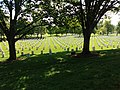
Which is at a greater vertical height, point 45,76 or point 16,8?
point 16,8

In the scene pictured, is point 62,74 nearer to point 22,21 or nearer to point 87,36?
point 87,36

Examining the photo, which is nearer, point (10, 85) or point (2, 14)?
point (10, 85)

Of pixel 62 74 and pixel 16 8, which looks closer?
pixel 62 74

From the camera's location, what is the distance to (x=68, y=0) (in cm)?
2036

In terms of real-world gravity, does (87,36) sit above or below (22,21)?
below

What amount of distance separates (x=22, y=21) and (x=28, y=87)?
42.1 ft

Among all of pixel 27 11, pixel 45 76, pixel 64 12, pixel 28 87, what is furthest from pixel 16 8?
pixel 28 87

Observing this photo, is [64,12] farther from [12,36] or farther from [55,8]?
[12,36]

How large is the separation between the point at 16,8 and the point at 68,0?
4662mm

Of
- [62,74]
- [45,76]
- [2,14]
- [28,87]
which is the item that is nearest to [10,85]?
[28,87]

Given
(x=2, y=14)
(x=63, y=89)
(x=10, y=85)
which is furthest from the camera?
(x=2, y=14)

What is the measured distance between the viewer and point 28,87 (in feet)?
31.6

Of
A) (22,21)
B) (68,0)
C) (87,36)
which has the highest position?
(68,0)

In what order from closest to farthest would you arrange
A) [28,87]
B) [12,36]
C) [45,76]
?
[28,87] < [45,76] < [12,36]
